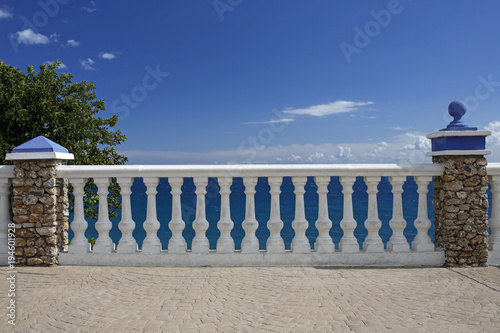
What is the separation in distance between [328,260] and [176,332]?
2593mm

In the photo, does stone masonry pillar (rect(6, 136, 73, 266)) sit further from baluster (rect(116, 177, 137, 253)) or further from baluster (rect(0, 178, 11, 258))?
baluster (rect(116, 177, 137, 253))

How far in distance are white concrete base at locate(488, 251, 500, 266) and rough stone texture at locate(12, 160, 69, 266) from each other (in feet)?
20.5

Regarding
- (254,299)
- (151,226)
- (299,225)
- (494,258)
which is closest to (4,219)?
(151,226)

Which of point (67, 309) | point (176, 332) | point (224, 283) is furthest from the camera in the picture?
point (224, 283)

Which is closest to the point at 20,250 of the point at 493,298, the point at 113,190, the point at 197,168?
the point at 197,168

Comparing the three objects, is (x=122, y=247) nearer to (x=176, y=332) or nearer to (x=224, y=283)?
(x=224, y=283)

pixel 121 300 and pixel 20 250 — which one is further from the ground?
pixel 20 250

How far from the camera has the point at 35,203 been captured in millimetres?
4969

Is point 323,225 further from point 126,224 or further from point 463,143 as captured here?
point 126,224

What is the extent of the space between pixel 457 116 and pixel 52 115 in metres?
9.46

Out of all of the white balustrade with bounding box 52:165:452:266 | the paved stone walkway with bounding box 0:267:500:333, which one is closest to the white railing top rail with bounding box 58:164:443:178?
the white balustrade with bounding box 52:165:452:266

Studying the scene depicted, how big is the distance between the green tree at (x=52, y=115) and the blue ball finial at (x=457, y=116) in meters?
9.06

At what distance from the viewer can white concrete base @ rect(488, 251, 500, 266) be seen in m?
5.16

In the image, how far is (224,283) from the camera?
4.35m
